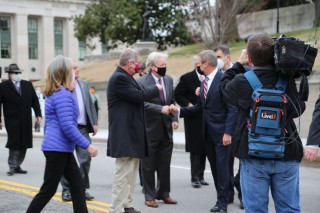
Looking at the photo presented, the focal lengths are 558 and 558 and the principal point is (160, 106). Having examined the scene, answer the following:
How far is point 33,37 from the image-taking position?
70062 millimetres

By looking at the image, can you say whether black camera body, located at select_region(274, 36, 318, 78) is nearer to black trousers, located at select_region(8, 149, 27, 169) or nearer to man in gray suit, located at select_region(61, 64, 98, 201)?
man in gray suit, located at select_region(61, 64, 98, 201)

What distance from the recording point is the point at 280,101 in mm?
4352

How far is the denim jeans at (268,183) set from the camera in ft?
14.5

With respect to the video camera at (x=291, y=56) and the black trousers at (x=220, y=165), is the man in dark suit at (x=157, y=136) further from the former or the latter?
the video camera at (x=291, y=56)

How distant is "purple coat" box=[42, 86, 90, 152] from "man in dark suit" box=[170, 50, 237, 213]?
5.74 feet

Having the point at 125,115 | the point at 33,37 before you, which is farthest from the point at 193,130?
the point at 33,37

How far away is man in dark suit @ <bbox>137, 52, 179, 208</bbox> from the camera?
7.55m

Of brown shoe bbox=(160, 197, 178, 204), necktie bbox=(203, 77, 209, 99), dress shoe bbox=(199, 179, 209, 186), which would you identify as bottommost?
dress shoe bbox=(199, 179, 209, 186)

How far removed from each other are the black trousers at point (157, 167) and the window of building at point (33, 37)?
210ft

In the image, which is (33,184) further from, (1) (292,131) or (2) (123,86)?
(1) (292,131)

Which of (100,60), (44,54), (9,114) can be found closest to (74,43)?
(44,54)

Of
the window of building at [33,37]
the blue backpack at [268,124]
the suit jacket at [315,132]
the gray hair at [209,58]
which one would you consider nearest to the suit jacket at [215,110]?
the gray hair at [209,58]

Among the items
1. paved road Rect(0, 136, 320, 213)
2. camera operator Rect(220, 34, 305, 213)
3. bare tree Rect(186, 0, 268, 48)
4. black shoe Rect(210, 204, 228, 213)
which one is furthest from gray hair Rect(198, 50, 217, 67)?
bare tree Rect(186, 0, 268, 48)

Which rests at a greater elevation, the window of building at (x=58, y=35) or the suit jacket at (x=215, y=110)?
the window of building at (x=58, y=35)
